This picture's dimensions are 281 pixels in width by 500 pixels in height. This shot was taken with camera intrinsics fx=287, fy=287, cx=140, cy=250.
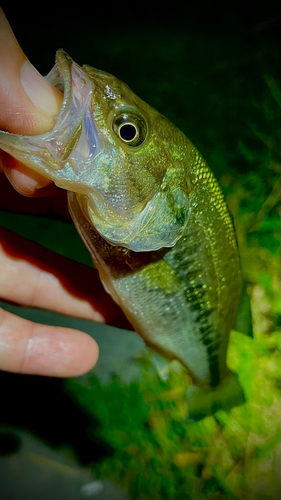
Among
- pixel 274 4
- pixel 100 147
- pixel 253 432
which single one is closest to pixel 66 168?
pixel 100 147

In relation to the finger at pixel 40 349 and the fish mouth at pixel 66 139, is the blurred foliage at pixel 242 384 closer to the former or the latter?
the finger at pixel 40 349

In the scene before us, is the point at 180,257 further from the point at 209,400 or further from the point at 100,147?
the point at 209,400

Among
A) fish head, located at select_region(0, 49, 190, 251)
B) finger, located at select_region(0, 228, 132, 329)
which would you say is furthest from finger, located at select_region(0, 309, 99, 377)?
fish head, located at select_region(0, 49, 190, 251)

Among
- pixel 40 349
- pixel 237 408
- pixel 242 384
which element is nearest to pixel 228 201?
pixel 242 384

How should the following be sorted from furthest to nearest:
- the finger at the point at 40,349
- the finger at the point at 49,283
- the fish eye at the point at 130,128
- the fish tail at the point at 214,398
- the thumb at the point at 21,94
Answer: the fish tail at the point at 214,398 < the finger at the point at 49,283 < the finger at the point at 40,349 < the fish eye at the point at 130,128 < the thumb at the point at 21,94

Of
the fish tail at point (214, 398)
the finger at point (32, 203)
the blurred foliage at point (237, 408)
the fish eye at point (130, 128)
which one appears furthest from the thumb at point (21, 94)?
the blurred foliage at point (237, 408)

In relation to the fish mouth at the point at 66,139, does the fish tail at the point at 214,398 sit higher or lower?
lower

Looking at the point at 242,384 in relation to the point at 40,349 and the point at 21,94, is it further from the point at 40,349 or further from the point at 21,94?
the point at 21,94
